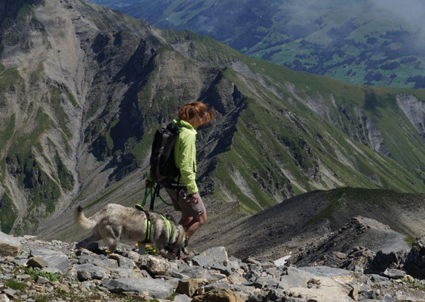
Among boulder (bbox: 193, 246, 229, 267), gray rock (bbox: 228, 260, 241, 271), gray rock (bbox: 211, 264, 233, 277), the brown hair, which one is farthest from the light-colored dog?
the brown hair

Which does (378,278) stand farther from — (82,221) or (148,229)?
(82,221)

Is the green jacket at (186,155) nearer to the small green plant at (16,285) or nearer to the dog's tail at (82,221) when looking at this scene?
the dog's tail at (82,221)

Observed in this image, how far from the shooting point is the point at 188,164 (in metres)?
18.1

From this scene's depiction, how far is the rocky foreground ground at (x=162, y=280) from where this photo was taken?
14.2m

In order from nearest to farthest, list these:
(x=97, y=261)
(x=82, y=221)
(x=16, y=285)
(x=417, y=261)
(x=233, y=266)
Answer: (x=16, y=285) → (x=97, y=261) → (x=82, y=221) → (x=233, y=266) → (x=417, y=261)

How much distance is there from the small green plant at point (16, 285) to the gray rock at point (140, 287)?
2382 millimetres

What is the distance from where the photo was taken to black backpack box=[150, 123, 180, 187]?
60.3 feet

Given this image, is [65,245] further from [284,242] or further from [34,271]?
[284,242]

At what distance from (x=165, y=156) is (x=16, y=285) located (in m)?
6.67

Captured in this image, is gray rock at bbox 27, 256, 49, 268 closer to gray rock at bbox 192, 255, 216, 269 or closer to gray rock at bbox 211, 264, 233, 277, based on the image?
gray rock at bbox 192, 255, 216, 269

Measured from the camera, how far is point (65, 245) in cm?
2286

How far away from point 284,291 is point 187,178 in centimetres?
462

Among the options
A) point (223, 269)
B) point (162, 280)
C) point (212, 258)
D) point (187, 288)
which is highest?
point (187, 288)

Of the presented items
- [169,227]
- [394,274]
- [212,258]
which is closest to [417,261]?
[394,274]
